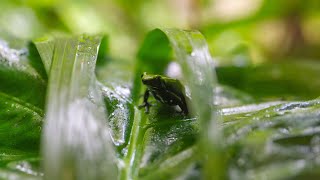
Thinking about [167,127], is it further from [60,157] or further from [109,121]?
[60,157]

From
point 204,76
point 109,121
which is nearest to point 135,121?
point 109,121

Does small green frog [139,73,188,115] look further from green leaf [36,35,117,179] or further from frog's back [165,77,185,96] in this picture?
green leaf [36,35,117,179]

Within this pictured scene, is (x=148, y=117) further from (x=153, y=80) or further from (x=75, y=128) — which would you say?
(x=75, y=128)

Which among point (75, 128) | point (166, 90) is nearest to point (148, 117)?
point (166, 90)

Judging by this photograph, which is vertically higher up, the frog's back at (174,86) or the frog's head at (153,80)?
the frog's head at (153,80)

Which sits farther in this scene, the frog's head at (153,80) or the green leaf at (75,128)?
the frog's head at (153,80)

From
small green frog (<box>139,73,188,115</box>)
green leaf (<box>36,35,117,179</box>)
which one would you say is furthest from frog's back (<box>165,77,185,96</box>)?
green leaf (<box>36,35,117,179</box>)

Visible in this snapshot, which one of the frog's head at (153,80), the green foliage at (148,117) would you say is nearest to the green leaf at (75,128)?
the green foliage at (148,117)

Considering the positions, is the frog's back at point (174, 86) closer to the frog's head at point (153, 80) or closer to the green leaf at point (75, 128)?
the frog's head at point (153, 80)

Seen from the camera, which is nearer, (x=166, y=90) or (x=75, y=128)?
(x=75, y=128)
